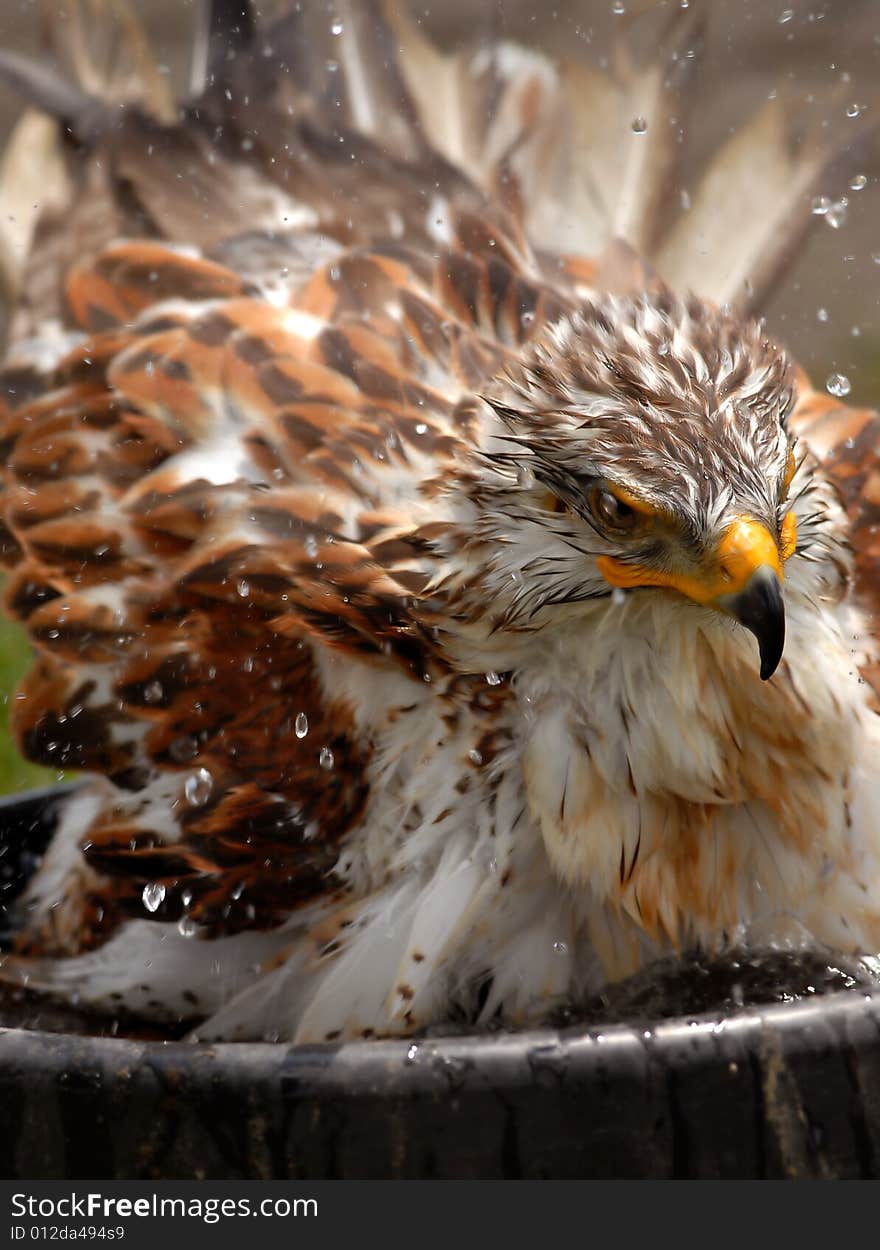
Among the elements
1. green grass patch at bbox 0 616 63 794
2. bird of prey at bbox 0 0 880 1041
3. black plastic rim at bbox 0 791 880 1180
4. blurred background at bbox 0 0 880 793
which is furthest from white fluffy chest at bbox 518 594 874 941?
blurred background at bbox 0 0 880 793

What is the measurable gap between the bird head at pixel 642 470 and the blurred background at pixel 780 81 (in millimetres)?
2035

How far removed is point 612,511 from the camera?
2.21 metres

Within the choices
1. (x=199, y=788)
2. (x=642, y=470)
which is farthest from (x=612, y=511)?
(x=199, y=788)

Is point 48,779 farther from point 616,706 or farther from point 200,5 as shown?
point 616,706

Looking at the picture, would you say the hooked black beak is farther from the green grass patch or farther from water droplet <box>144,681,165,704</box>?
the green grass patch

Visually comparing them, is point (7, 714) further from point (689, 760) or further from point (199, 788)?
point (689, 760)

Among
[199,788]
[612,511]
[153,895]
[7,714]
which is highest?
[612,511]

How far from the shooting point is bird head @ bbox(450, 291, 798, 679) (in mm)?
2109

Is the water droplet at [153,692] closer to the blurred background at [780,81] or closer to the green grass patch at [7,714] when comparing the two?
the green grass patch at [7,714]

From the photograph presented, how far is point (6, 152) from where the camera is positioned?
4227 millimetres

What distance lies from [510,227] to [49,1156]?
242cm

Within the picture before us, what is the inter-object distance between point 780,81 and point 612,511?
6.08 m

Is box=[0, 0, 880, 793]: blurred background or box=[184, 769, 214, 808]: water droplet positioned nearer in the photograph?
box=[184, 769, 214, 808]: water droplet

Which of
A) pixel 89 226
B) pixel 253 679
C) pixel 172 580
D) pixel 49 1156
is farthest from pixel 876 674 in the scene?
pixel 89 226
